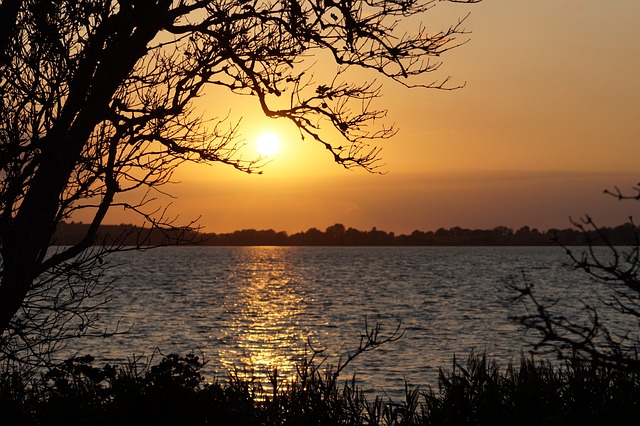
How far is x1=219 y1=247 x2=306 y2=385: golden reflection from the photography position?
31.3 meters

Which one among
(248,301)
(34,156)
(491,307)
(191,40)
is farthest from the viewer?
(248,301)

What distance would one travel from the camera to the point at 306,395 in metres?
10.6

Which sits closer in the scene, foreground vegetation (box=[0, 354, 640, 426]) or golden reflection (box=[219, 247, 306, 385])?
foreground vegetation (box=[0, 354, 640, 426])

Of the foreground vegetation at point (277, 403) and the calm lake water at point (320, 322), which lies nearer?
the foreground vegetation at point (277, 403)

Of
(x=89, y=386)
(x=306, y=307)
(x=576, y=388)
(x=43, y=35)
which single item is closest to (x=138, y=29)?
(x=43, y=35)

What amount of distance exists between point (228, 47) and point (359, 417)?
5.31m

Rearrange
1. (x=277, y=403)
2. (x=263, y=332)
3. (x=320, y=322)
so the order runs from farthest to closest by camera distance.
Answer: (x=320, y=322) < (x=263, y=332) < (x=277, y=403)

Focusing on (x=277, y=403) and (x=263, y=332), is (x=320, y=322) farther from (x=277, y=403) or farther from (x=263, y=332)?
(x=277, y=403)

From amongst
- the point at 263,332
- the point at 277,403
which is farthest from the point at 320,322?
the point at 277,403

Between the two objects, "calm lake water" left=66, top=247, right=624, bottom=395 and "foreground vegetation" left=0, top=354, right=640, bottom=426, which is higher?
"foreground vegetation" left=0, top=354, right=640, bottom=426

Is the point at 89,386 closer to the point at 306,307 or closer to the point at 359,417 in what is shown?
the point at 359,417

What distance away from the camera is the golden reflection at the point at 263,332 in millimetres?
31297

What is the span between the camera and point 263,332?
45156 mm

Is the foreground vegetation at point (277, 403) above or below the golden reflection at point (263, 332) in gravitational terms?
above
